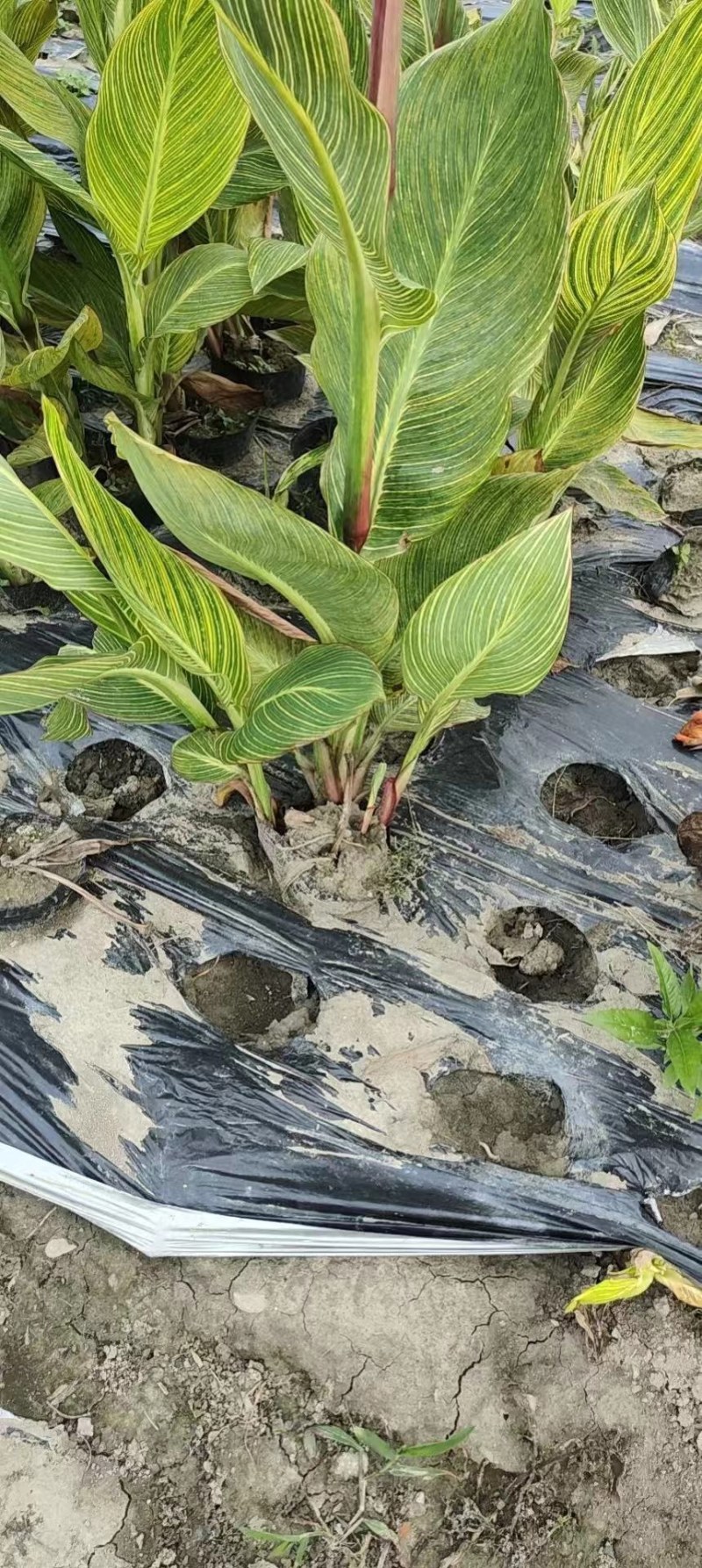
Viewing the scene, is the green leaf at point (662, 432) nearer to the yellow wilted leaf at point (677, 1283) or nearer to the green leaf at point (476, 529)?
the green leaf at point (476, 529)

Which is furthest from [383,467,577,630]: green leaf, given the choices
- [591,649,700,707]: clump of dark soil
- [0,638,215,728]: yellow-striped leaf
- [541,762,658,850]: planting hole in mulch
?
[591,649,700,707]: clump of dark soil

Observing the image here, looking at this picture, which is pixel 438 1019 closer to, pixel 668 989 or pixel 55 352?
pixel 668 989

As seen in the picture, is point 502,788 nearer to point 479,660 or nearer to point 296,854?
point 296,854

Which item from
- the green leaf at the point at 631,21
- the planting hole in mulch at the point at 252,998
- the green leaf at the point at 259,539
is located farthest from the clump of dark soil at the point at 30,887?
the green leaf at the point at 631,21

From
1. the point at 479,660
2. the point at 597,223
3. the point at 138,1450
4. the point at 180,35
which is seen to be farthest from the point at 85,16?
the point at 138,1450

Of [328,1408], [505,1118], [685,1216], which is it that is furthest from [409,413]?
[328,1408]

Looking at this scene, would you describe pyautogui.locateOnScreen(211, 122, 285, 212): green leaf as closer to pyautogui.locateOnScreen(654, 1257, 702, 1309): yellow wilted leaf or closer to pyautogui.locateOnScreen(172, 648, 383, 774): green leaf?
pyautogui.locateOnScreen(172, 648, 383, 774): green leaf
